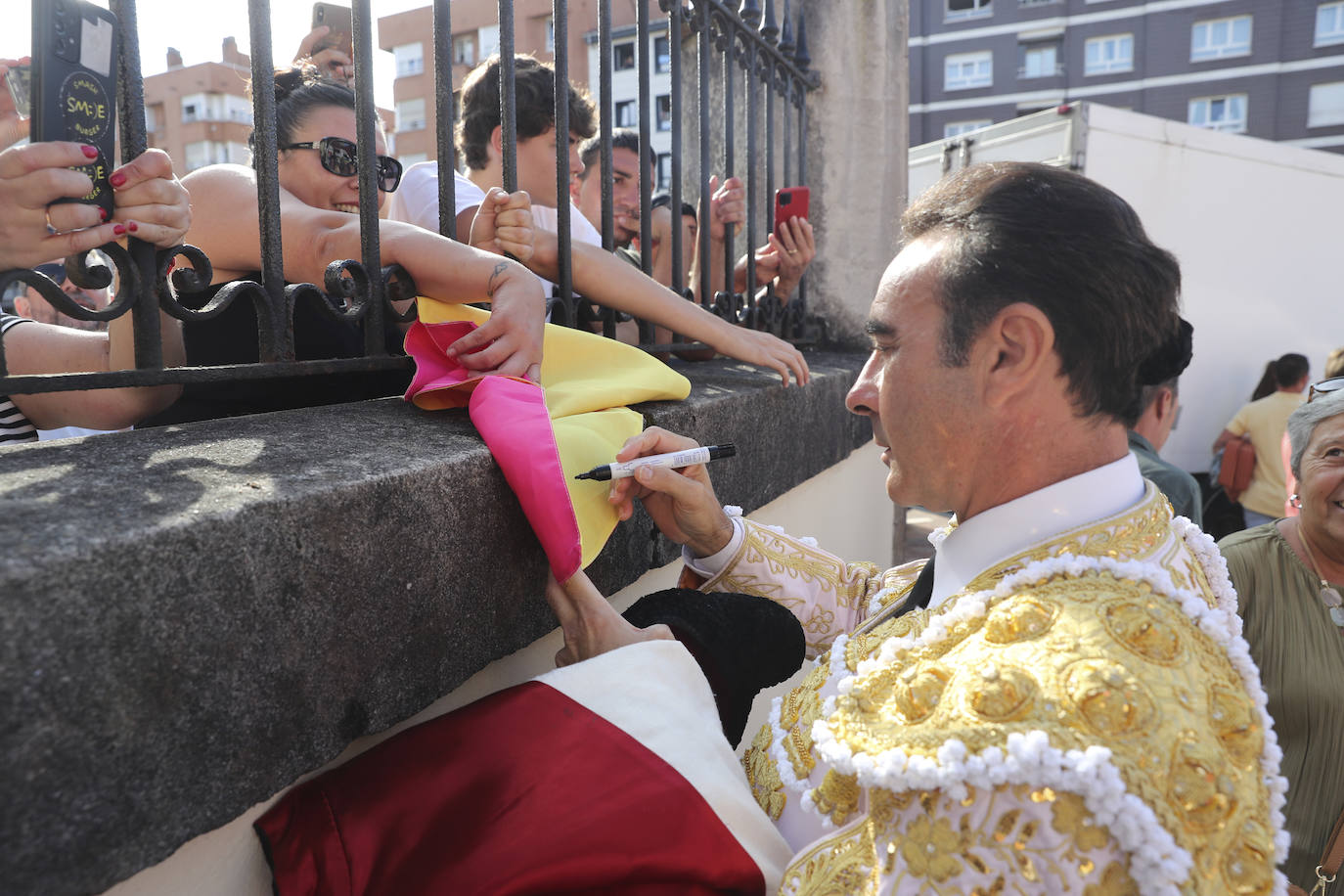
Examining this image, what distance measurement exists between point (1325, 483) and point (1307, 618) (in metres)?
0.37

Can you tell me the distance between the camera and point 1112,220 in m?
1.33

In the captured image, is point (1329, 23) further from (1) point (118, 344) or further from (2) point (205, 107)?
(2) point (205, 107)

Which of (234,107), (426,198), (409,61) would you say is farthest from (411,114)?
(426,198)

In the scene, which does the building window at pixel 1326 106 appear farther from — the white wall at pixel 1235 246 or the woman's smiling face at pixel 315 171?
the woman's smiling face at pixel 315 171

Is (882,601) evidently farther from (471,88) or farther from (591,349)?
(471,88)

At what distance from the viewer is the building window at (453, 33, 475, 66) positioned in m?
34.8

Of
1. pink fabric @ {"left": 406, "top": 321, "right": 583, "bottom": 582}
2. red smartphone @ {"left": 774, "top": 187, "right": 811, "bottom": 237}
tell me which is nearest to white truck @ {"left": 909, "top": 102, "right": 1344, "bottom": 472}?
red smartphone @ {"left": 774, "top": 187, "right": 811, "bottom": 237}

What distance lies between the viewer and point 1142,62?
34375 mm

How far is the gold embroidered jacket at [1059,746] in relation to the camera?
3.12 ft

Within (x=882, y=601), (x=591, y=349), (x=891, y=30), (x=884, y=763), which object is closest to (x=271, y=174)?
(x=591, y=349)

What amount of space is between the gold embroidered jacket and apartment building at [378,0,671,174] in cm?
2339

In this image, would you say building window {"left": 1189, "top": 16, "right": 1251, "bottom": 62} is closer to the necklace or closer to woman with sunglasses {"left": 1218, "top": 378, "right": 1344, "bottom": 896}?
woman with sunglasses {"left": 1218, "top": 378, "right": 1344, "bottom": 896}

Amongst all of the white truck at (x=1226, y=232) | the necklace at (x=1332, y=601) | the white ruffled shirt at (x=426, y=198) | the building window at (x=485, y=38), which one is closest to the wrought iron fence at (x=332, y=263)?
the white ruffled shirt at (x=426, y=198)

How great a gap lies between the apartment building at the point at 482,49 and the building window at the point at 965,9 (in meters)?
11.4
